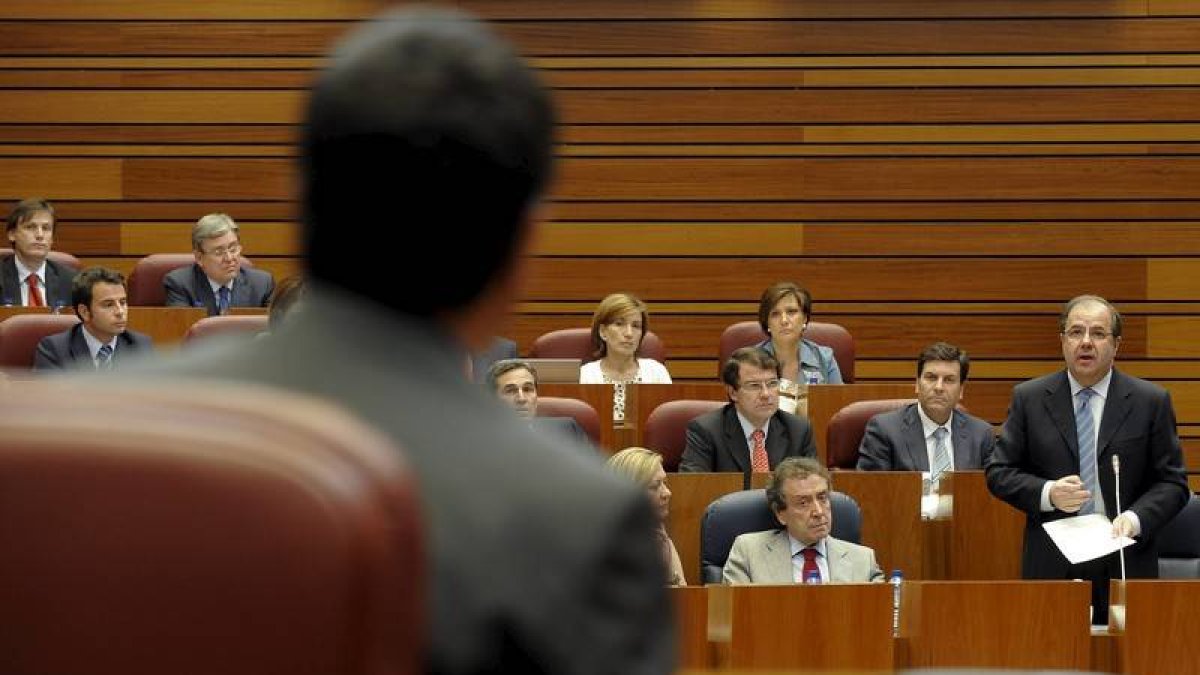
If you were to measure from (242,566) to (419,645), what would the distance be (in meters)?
0.07

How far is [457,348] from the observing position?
0.65 metres

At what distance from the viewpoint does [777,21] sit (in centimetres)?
686

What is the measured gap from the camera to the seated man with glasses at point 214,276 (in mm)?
5883

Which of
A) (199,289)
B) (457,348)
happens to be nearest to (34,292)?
(199,289)

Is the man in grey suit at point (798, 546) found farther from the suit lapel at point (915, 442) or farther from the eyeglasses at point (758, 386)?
the suit lapel at point (915, 442)

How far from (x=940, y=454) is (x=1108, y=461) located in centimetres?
92

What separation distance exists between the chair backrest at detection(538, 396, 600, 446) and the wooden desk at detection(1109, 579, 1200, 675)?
154cm

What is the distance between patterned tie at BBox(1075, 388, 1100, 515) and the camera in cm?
421

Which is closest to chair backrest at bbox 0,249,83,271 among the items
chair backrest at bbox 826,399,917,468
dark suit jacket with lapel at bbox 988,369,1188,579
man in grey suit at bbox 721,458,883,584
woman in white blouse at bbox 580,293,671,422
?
woman in white blouse at bbox 580,293,671,422

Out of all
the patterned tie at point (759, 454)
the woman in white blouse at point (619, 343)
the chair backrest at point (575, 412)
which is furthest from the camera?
the woman in white blouse at point (619, 343)

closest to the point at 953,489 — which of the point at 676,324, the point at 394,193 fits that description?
the point at 676,324

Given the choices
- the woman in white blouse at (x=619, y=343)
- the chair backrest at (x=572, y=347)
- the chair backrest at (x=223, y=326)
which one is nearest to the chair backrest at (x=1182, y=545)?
the woman in white blouse at (x=619, y=343)

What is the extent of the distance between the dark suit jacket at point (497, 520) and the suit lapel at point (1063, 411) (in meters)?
3.75

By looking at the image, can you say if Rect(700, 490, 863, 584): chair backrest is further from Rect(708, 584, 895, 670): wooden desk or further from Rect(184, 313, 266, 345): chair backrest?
Rect(184, 313, 266, 345): chair backrest
